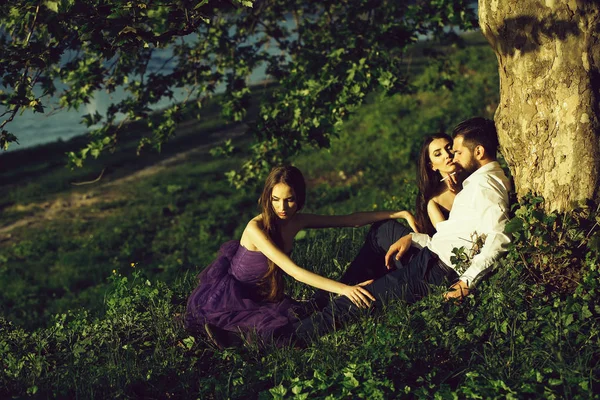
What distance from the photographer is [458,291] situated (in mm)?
4957

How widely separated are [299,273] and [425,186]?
1.52 metres

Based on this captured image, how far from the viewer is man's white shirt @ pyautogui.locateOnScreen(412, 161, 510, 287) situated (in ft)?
16.2

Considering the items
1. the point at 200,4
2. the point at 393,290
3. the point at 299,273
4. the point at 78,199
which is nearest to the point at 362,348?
the point at 393,290

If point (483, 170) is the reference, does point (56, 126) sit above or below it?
above

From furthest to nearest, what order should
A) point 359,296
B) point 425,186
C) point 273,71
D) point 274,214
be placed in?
point 273,71 < point 425,186 < point 274,214 < point 359,296

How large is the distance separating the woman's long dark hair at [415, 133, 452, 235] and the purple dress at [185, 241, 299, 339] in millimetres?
1367

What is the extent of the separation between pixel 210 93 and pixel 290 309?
524cm

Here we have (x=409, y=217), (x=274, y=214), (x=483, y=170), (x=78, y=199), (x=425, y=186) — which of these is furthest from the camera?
(x=78, y=199)

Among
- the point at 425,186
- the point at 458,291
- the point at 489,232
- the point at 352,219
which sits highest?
the point at 425,186

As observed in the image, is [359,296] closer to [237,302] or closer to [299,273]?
[299,273]

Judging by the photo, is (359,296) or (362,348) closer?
(362,348)

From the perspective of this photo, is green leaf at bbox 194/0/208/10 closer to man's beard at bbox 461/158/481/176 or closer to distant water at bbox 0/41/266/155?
man's beard at bbox 461/158/481/176

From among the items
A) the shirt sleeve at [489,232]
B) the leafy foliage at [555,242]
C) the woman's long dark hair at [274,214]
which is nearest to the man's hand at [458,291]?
the shirt sleeve at [489,232]

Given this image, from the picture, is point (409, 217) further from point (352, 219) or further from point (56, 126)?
point (56, 126)
